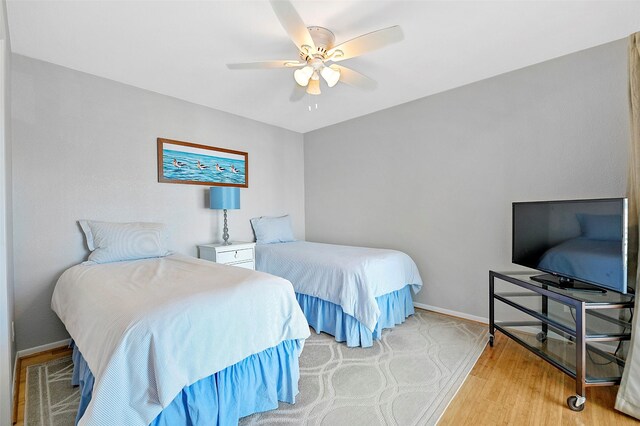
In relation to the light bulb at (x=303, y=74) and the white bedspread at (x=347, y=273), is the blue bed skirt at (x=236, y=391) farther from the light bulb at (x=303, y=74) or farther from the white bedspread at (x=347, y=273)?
the light bulb at (x=303, y=74)

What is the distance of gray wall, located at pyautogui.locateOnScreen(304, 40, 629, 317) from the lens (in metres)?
2.34

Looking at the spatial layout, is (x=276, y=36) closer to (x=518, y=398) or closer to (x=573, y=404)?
(x=518, y=398)

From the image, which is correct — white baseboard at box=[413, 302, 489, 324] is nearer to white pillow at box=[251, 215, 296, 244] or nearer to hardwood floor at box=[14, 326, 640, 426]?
hardwood floor at box=[14, 326, 640, 426]

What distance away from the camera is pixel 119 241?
2547 millimetres

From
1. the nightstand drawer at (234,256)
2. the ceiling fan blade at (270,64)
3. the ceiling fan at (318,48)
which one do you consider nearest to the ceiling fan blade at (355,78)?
the ceiling fan at (318,48)

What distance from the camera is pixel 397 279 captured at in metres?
2.92

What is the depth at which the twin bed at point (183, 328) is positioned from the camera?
1.23 metres

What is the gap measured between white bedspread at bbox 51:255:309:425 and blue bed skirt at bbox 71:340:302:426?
0.30 feet

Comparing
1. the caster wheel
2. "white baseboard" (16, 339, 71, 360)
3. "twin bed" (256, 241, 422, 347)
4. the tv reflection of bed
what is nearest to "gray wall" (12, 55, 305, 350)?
"white baseboard" (16, 339, 71, 360)

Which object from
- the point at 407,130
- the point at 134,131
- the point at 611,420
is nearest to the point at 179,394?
the point at 611,420

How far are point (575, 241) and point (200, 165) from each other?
11.6ft

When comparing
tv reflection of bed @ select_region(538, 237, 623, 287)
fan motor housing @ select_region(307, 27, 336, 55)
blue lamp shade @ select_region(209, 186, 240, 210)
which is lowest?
tv reflection of bed @ select_region(538, 237, 623, 287)

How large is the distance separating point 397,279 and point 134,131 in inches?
119

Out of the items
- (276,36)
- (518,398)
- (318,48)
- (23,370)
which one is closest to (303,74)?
(318,48)
